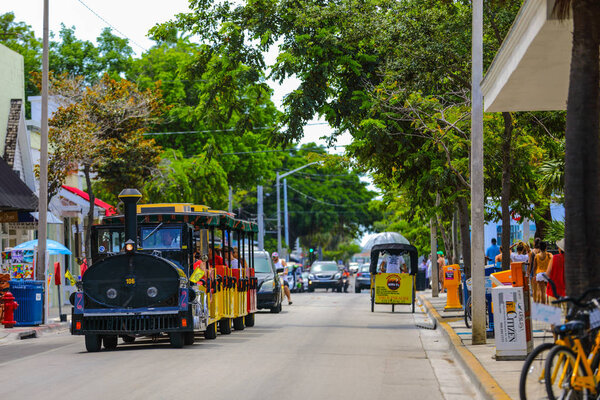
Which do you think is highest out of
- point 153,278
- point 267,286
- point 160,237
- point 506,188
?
point 506,188

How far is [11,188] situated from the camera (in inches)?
1101

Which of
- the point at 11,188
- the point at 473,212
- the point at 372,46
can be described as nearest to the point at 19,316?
the point at 11,188

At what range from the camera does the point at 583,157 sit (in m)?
8.88

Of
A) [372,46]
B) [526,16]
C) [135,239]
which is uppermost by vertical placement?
[372,46]

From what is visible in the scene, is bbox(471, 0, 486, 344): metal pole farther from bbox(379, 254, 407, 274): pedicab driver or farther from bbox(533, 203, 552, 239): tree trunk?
bbox(379, 254, 407, 274): pedicab driver

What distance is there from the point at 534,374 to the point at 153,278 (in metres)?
9.51

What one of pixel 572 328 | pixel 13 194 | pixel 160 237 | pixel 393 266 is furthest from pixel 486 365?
pixel 13 194

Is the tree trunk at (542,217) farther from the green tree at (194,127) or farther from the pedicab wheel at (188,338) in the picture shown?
the green tree at (194,127)

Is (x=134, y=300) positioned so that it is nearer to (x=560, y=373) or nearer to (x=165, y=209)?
(x=165, y=209)

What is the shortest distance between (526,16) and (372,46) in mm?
12967

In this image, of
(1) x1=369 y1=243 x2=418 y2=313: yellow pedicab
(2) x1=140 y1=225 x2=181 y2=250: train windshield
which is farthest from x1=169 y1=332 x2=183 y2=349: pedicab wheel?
(1) x1=369 y1=243 x2=418 y2=313: yellow pedicab

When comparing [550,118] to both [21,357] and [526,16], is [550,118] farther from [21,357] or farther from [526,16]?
[21,357]

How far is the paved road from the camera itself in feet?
37.6

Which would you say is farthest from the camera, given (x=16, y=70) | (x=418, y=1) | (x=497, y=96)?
(x=16, y=70)
